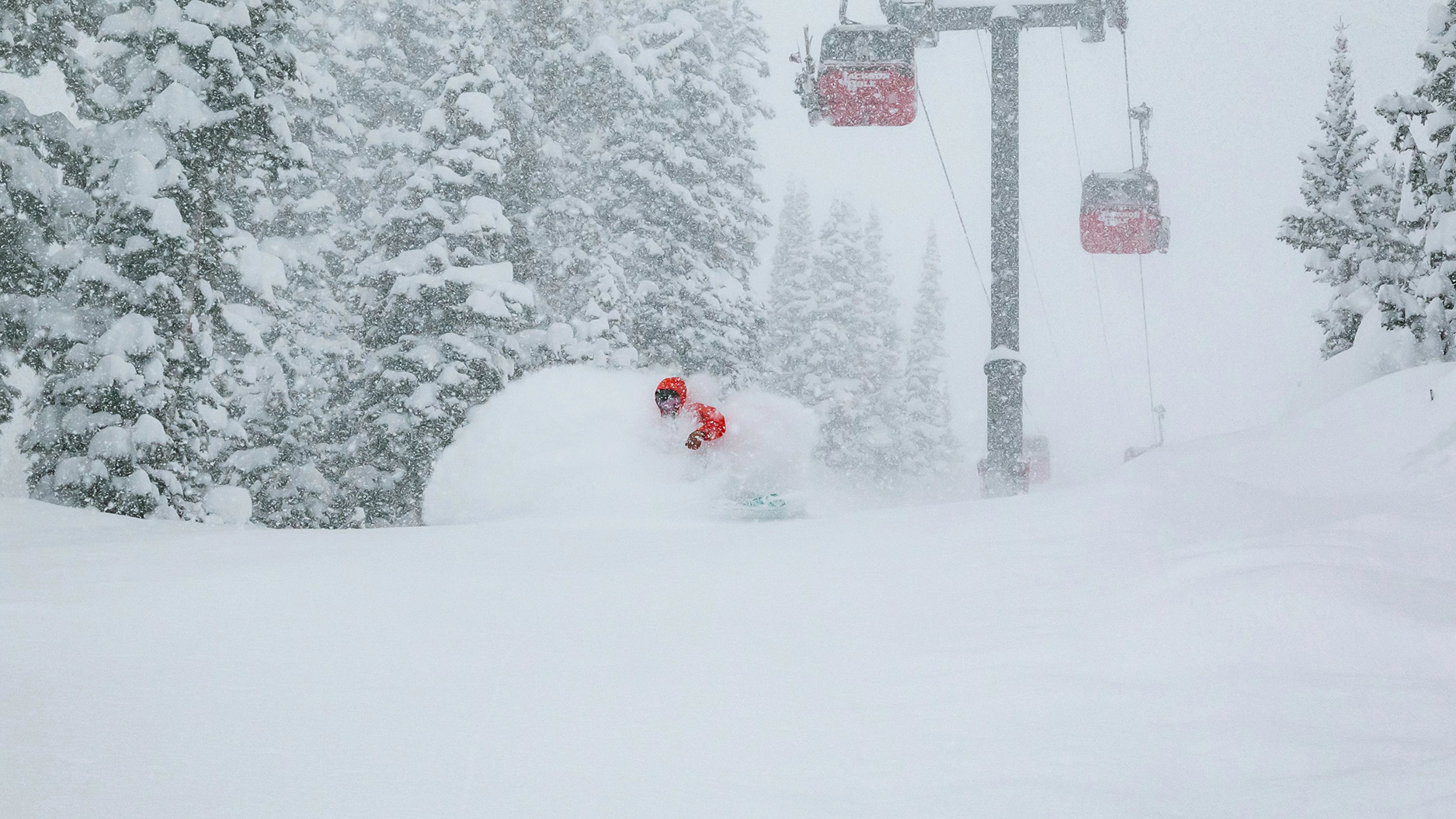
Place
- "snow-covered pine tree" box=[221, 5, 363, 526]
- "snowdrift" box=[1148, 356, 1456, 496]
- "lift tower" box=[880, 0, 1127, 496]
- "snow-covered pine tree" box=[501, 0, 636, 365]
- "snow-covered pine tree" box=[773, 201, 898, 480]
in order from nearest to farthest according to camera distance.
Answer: "snowdrift" box=[1148, 356, 1456, 496]
"lift tower" box=[880, 0, 1127, 496]
"snow-covered pine tree" box=[221, 5, 363, 526]
"snow-covered pine tree" box=[501, 0, 636, 365]
"snow-covered pine tree" box=[773, 201, 898, 480]

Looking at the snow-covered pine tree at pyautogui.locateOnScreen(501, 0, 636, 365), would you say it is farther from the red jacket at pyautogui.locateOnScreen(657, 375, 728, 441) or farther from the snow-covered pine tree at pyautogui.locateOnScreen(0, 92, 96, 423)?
the red jacket at pyautogui.locateOnScreen(657, 375, 728, 441)

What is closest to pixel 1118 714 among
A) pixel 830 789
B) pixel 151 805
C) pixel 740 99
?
pixel 830 789

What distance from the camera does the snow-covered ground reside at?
6.86 feet

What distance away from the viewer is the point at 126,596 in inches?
160

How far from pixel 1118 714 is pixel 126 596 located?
4084 millimetres

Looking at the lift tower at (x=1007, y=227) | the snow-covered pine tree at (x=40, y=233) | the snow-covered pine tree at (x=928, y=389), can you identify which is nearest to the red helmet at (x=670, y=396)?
the lift tower at (x=1007, y=227)

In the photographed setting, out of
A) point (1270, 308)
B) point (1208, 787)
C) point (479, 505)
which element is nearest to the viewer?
point (1208, 787)

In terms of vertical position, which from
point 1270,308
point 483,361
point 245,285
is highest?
point 1270,308

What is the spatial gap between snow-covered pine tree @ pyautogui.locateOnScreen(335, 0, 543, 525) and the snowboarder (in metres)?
5.84

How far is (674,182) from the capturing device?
60.7 feet

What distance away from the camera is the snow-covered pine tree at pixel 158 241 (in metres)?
11.3

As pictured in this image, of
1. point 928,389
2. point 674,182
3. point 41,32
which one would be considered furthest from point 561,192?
point 928,389

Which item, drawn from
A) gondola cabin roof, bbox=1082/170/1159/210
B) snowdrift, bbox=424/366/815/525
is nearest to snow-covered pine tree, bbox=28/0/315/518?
snowdrift, bbox=424/366/815/525

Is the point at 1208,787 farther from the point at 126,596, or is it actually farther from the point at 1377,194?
the point at 1377,194
